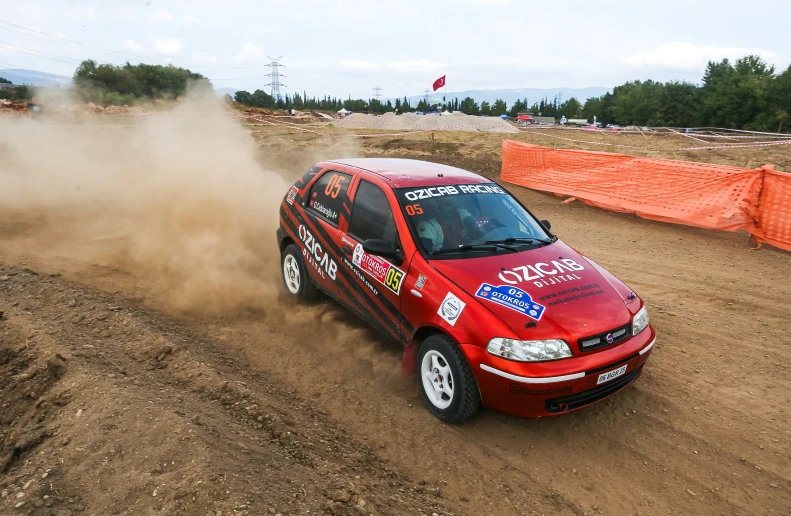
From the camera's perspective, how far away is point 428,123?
1449 inches

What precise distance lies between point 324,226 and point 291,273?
111 cm

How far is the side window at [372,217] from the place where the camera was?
4.25m

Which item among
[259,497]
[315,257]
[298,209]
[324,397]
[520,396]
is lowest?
[324,397]

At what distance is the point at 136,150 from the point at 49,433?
41.4 ft

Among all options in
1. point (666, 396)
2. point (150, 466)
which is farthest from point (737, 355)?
point (150, 466)

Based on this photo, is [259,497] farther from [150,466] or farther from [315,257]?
[315,257]

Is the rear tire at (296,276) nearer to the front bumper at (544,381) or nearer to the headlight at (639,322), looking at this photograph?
the front bumper at (544,381)

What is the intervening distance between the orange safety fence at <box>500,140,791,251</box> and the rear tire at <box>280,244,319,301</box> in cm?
775

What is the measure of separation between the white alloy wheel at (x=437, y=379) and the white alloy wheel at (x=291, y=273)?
8.06 ft

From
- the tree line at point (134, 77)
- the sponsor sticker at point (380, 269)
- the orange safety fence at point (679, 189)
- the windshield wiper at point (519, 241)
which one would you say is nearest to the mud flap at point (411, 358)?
the sponsor sticker at point (380, 269)

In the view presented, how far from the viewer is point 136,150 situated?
13.9 metres

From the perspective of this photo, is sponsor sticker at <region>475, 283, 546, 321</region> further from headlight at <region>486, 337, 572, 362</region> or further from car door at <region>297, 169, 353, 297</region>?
car door at <region>297, 169, 353, 297</region>

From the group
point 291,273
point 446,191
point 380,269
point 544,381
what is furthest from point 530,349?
point 291,273

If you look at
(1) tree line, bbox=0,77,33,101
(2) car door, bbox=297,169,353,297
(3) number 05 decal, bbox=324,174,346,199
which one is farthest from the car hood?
(1) tree line, bbox=0,77,33,101
